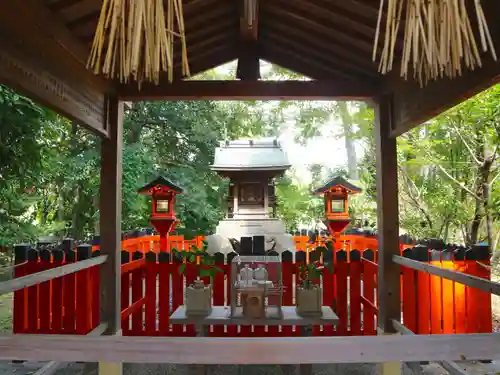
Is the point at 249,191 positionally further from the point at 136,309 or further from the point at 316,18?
the point at 316,18

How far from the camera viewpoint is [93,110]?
3.71m

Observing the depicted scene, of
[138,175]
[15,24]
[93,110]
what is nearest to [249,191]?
[138,175]

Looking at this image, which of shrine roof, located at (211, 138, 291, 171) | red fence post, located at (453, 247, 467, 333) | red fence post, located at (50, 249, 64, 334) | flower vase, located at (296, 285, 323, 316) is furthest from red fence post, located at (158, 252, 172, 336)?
shrine roof, located at (211, 138, 291, 171)

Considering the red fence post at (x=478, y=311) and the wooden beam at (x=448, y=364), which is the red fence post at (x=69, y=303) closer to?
the wooden beam at (x=448, y=364)

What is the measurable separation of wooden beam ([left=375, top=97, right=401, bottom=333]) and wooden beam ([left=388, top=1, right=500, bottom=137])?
17 centimetres

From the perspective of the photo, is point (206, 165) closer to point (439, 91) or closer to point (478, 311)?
point (478, 311)

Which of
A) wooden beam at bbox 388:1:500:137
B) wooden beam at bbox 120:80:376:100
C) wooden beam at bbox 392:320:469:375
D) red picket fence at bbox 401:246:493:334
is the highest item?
wooden beam at bbox 120:80:376:100

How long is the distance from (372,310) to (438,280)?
0.74 meters

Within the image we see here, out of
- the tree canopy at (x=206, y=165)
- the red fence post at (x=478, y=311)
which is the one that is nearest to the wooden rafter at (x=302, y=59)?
the tree canopy at (x=206, y=165)

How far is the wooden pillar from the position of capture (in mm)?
4094

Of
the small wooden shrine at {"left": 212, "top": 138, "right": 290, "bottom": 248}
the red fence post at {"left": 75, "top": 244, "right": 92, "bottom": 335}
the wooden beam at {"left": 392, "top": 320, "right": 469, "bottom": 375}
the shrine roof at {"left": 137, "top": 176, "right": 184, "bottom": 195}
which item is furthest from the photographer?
the small wooden shrine at {"left": 212, "top": 138, "right": 290, "bottom": 248}

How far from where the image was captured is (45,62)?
2754 millimetres

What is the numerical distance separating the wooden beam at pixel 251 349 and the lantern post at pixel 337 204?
8.97 m

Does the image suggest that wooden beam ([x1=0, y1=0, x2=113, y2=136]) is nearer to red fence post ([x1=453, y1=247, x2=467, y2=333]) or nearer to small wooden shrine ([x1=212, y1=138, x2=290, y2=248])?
red fence post ([x1=453, y1=247, x2=467, y2=333])
